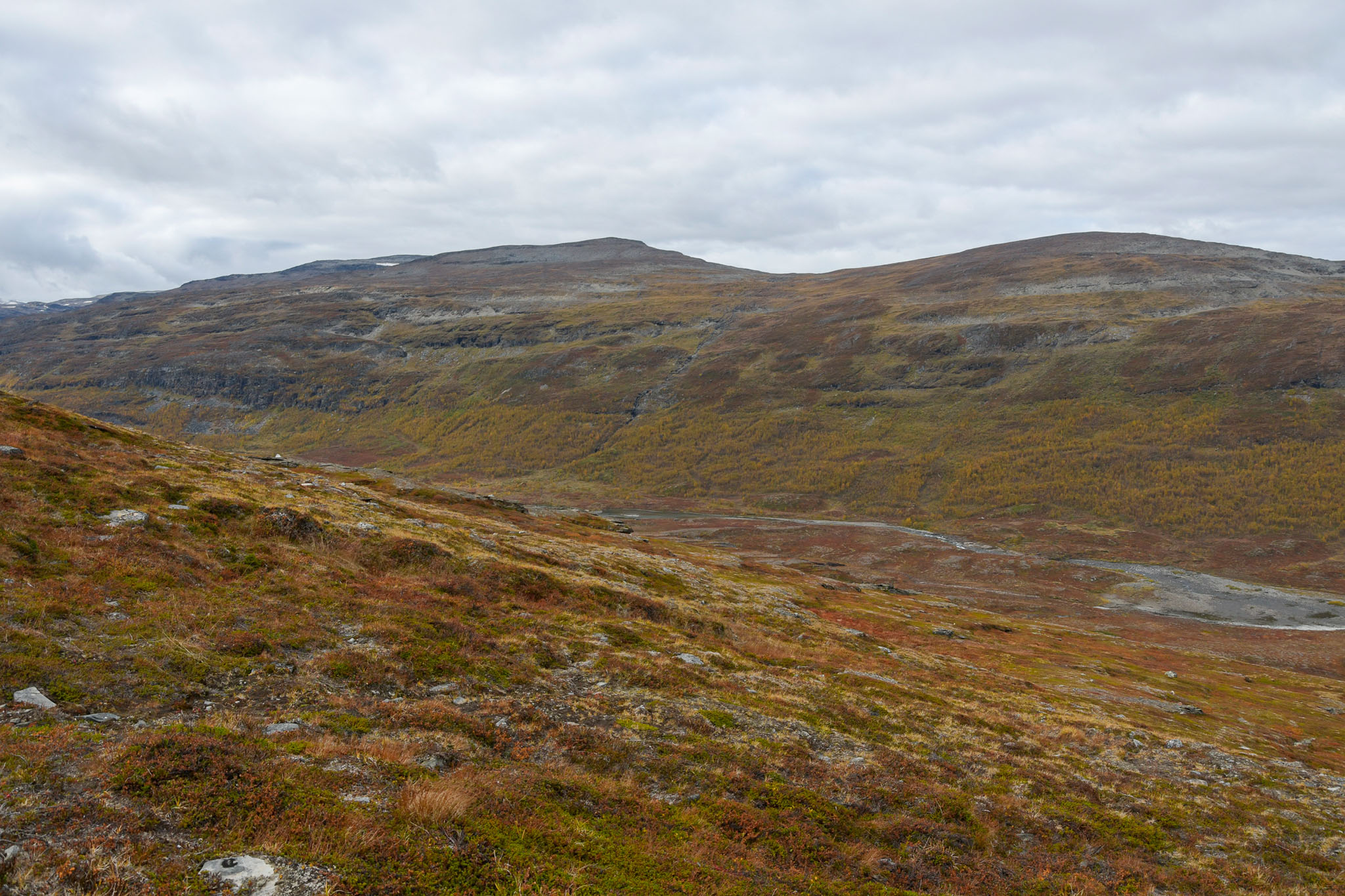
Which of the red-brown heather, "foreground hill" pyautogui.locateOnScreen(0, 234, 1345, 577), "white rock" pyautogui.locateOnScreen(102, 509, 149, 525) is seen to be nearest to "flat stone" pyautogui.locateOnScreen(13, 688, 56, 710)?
the red-brown heather

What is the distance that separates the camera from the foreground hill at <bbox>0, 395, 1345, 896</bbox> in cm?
864

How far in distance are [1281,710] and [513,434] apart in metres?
161

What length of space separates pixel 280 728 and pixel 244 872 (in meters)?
5.41

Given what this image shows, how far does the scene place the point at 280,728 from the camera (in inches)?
477

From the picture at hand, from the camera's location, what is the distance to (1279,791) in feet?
71.0

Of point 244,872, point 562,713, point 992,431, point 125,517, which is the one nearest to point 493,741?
point 562,713

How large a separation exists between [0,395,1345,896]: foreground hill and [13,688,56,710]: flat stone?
13.3 inches

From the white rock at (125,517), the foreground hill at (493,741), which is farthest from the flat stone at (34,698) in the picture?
the white rock at (125,517)

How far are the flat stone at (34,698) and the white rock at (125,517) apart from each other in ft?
38.7

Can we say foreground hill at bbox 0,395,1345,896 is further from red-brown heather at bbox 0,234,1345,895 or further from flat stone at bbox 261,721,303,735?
flat stone at bbox 261,721,303,735

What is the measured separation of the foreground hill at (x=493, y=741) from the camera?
864cm

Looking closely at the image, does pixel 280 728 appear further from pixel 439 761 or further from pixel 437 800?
pixel 437 800

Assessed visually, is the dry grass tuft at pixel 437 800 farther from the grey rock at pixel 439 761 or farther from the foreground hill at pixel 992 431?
the foreground hill at pixel 992 431

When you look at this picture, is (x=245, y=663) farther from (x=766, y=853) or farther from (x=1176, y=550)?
(x=1176, y=550)
